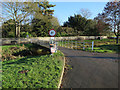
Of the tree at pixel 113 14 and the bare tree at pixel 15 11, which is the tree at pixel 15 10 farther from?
the tree at pixel 113 14

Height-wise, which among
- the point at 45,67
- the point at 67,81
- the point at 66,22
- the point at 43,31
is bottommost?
the point at 67,81

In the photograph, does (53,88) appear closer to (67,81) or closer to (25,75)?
(67,81)

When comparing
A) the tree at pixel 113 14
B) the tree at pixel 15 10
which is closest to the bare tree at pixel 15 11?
the tree at pixel 15 10

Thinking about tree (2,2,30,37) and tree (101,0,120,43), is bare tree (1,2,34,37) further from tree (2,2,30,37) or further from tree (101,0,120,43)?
→ tree (101,0,120,43)

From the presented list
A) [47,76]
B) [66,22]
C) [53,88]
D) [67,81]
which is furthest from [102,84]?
[66,22]

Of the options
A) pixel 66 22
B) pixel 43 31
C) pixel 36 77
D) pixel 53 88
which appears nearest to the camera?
pixel 53 88

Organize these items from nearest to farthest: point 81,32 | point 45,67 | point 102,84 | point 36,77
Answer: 1. point 102,84
2. point 36,77
3. point 45,67
4. point 81,32

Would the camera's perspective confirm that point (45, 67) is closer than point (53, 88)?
No

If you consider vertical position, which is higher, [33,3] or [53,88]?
[33,3]

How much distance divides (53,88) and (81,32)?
4029 cm

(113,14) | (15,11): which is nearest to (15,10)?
(15,11)

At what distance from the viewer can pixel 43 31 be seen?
36.0 metres

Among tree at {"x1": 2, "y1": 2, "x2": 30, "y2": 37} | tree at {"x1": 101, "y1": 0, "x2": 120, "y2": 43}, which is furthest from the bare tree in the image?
tree at {"x1": 101, "y1": 0, "x2": 120, "y2": 43}

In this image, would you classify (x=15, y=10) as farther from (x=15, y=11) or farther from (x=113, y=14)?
(x=113, y=14)
